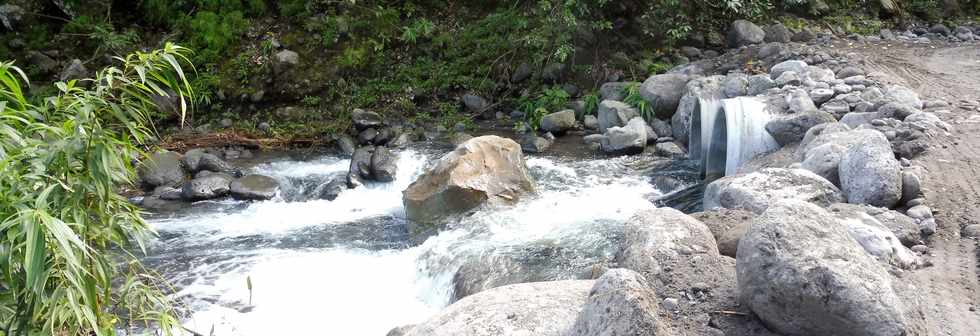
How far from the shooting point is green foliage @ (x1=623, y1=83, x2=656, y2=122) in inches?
351

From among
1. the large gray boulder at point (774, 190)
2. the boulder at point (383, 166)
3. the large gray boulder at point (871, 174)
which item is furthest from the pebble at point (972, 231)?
the boulder at point (383, 166)

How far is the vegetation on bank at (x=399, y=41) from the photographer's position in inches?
397

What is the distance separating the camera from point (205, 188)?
314 inches

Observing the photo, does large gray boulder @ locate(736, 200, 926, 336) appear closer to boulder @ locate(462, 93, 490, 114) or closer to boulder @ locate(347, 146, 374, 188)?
boulder @ locate(347, 146, 374, 188)

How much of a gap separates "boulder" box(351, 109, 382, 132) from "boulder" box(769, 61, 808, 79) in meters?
4.60

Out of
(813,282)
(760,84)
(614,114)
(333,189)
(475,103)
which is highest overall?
(813,282)

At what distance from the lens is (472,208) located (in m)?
6.62

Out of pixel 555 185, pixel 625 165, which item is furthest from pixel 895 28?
pixel 555 185

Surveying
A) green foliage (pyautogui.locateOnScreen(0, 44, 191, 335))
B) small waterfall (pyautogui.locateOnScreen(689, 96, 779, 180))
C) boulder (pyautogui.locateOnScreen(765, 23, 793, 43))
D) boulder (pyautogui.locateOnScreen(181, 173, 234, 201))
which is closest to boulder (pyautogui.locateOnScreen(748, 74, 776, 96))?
small waterfall (pyautogui.locateOnScreen(689, 96, 779, 180))

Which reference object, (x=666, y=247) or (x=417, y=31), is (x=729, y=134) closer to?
(x=666, y=247)

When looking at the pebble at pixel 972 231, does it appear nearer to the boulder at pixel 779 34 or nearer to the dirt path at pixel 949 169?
the dirt path at pixel 949 169

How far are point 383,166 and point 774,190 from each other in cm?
428

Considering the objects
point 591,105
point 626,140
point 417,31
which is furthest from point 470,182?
point 417,31

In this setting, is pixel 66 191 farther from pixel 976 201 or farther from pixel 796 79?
pixel 796 79
